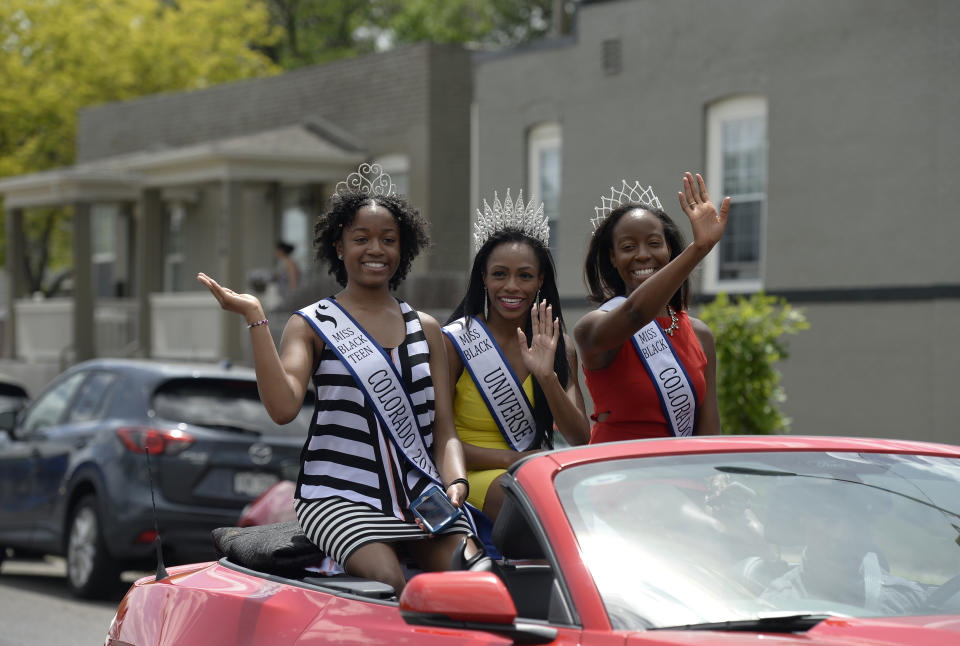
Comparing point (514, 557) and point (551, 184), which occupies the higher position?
point (551, 184)

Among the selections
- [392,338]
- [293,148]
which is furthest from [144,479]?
[293,148]

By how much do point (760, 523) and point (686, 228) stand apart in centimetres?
1082

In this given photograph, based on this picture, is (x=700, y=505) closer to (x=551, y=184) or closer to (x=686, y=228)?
(x=686, y=228)

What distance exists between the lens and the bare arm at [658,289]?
414 centimetres

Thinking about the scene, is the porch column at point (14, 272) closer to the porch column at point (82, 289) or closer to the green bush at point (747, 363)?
the porch column at point (82, 289)

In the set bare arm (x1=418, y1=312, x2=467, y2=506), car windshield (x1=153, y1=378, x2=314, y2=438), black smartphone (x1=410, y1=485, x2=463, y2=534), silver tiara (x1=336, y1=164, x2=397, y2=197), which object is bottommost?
car windshield (x1=153, y1=378, x2=314, y2=438)

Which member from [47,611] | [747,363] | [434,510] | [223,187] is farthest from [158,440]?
[223,187]

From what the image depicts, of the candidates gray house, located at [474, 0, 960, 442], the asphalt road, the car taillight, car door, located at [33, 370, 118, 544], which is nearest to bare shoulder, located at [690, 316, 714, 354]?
the asphalt road

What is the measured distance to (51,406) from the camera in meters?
10.6

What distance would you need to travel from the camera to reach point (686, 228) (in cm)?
1384

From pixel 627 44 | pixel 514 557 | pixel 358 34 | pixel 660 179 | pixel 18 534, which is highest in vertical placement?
pixel 358 34

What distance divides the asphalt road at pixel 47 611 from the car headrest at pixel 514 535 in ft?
16.6

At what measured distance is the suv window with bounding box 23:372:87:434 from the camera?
1045 centimetres

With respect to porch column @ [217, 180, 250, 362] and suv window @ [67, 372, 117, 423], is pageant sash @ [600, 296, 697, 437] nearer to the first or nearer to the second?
suv window @ [67, 372, 117, 423]
